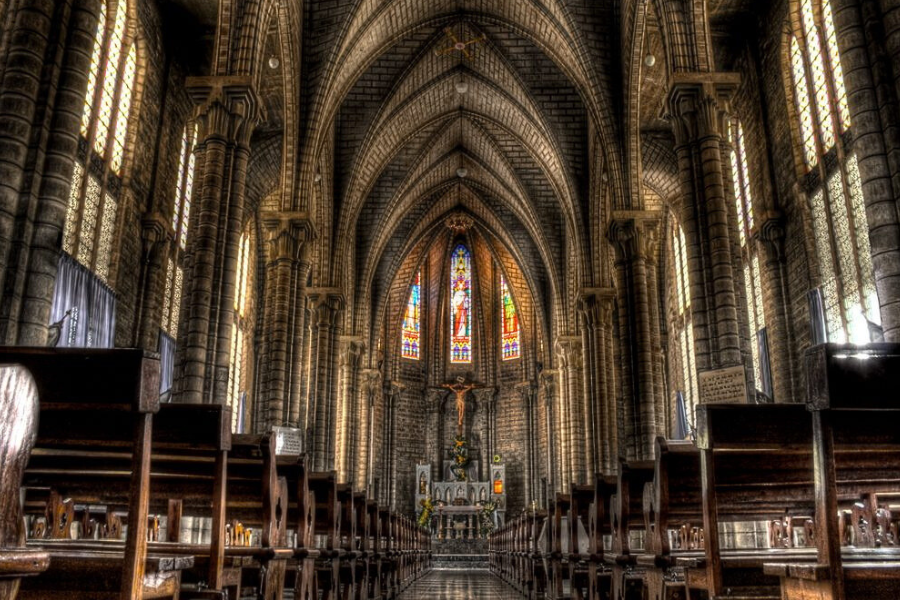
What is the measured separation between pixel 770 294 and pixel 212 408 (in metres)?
16.3

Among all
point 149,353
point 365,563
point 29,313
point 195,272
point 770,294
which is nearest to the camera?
point 149,353

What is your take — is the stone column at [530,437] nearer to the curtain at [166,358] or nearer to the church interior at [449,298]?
the church interior at [449,298]

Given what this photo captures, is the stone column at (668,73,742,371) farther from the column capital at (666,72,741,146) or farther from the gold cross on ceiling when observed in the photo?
the gold cross on ceiling

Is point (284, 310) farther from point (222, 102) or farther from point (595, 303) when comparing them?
point (595, 303)

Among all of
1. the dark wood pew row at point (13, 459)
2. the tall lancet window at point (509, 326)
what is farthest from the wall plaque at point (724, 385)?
the tall lancet window at point (509, 326)

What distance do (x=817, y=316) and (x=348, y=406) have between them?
19182mm

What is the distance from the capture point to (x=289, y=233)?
20.1 m

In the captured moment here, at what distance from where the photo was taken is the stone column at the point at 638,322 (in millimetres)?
19078

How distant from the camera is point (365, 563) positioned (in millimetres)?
10930

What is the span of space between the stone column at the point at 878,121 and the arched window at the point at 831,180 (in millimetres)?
6311

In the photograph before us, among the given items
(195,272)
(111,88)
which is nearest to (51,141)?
(195,272)

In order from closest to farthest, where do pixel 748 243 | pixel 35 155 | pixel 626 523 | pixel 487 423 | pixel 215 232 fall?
pixel 626 523 < pixel 35 155 < pixel 215 232 < pixel 748 243 < pixel 487 423

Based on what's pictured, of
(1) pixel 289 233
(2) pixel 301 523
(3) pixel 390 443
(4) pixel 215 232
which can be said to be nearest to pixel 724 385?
(2) pixel 301 523

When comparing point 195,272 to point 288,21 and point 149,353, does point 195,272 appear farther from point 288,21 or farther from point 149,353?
point 149,353
